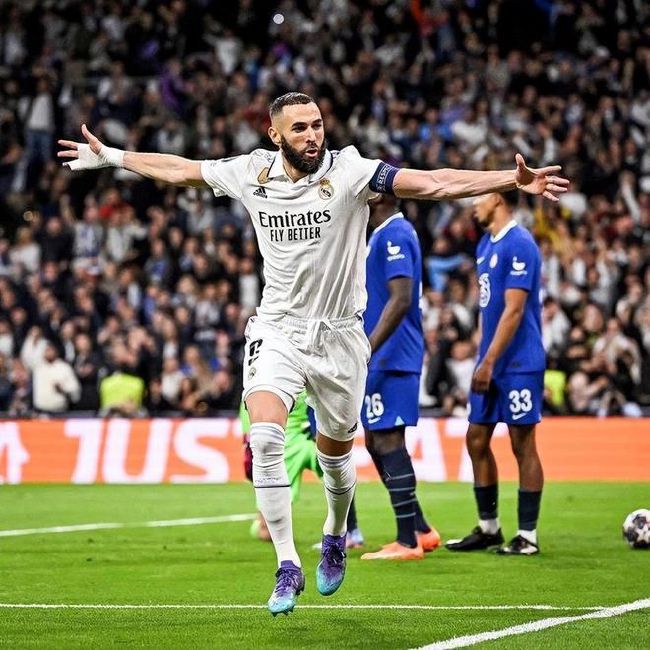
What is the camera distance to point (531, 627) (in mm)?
7043

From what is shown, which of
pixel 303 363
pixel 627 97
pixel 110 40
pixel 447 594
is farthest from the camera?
pixel 110 40

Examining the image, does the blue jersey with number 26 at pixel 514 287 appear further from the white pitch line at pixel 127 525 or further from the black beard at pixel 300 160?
the white pitch line at pixel 127 525

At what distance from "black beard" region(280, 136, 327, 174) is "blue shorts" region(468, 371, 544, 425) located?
344cm

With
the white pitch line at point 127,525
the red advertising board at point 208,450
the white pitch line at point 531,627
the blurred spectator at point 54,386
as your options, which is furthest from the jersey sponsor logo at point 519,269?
the blurred spectator at point 54,386

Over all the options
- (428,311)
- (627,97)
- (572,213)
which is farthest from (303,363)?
(627,97)

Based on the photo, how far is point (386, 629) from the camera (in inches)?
280

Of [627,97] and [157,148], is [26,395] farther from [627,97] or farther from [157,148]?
[627,97]

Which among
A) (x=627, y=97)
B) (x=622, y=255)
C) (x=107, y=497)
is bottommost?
(x=107, y=497)

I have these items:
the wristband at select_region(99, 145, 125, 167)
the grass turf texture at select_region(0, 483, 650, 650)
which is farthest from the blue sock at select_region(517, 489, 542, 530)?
the wristband at select_region(99, 145, 125, 167)

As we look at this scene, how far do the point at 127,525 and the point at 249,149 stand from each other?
12.7 m

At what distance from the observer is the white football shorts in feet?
25.3

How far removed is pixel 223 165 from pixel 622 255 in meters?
14.4

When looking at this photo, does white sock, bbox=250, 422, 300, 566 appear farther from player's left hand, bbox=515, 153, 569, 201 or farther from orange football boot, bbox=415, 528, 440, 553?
orange football boot, bbox=415, 528, 440, 553

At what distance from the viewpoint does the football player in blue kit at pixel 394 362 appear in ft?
33.8
